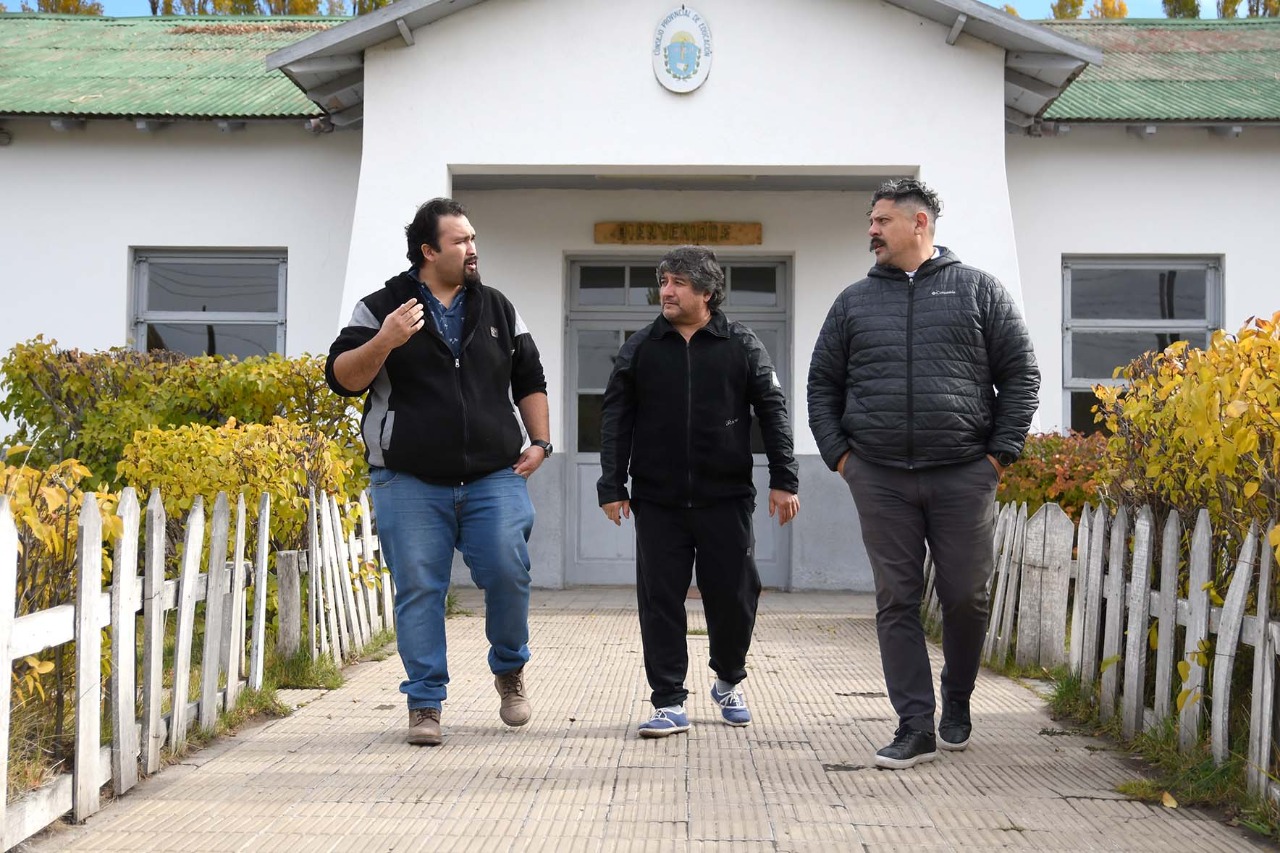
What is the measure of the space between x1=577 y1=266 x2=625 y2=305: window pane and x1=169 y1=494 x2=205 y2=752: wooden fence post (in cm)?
778

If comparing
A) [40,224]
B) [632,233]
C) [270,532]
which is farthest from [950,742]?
[40,224]

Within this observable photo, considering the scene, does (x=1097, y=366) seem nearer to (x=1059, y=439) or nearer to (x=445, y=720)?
(x=1059, y=439)

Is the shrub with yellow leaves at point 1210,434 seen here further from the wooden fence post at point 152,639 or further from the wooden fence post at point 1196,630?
the wooden fence post at point 152,639

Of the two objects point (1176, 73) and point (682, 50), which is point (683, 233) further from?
point (1176, 73)

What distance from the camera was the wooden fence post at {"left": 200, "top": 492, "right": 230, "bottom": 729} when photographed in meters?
5.20

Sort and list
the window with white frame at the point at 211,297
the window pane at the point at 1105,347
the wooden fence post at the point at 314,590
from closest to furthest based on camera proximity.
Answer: the wooden fence post at the point at 314,590
the window pane at the point at 1105,347
the window with white frame at the point at 211,297

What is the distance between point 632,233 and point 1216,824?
348 inches

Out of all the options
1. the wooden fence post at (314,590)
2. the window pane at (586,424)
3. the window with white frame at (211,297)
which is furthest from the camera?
the window pane at (586,424)

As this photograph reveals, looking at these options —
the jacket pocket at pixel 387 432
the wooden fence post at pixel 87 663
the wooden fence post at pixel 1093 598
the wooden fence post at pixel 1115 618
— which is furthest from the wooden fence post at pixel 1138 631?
the wooden fence post at pixel 87 663

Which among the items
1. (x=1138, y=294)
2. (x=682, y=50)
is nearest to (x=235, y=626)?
(x=682, y=50)

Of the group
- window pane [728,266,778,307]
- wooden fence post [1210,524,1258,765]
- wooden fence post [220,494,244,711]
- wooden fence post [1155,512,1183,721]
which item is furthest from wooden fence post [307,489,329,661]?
window pane [728,266,778,307]

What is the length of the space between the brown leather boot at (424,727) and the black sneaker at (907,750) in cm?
162

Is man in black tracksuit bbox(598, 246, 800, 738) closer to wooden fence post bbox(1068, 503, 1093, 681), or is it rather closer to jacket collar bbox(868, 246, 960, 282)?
jacket collar bbox(868, 246, 960, 282)

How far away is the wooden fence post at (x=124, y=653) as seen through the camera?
4.30m
